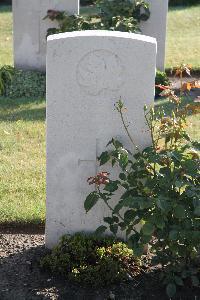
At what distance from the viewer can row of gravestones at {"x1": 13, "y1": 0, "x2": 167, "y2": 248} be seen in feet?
13.2

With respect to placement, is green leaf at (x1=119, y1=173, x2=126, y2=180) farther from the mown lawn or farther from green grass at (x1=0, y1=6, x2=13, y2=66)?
green grass at (x1=0, y1=6, x2=13, y2=66)

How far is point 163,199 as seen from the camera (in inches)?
144

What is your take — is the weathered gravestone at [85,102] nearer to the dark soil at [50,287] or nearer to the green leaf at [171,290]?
→ the dark soil at [50,287]

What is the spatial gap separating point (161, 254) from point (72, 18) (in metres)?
5.01

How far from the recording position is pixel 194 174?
375 centimetres

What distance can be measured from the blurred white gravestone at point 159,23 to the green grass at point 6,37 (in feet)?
7.00

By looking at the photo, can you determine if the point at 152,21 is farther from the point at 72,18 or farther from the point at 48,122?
the point at 48,122

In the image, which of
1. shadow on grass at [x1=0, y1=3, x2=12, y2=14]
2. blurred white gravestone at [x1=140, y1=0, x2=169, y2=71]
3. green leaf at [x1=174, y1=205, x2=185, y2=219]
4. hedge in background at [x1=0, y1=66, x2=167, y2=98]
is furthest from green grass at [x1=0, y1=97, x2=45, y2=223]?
shadow on grass at [x1=0, y1=3, x2=12, y2=14]

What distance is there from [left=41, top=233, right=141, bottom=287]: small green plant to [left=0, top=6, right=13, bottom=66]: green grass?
5.80m

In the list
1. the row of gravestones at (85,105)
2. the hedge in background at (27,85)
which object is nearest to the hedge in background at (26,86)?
the hedge in background at (27,85)

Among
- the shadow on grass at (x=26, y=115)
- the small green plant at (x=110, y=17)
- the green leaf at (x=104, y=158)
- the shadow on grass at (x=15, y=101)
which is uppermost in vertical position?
the small green plant at (x=110, y=17)

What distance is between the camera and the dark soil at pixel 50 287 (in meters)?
3.87

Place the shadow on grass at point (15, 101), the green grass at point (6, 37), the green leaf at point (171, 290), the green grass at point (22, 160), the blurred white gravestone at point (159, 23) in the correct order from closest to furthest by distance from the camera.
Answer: the green leaf at point (171, 290) → the green grass at point (22, 160) → the shadow on grass at point (15, 101) → the blurred white gravestone at point (159, 23) → the green grass at point (6, 37)

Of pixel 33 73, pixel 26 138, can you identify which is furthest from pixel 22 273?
pixel 33 73
